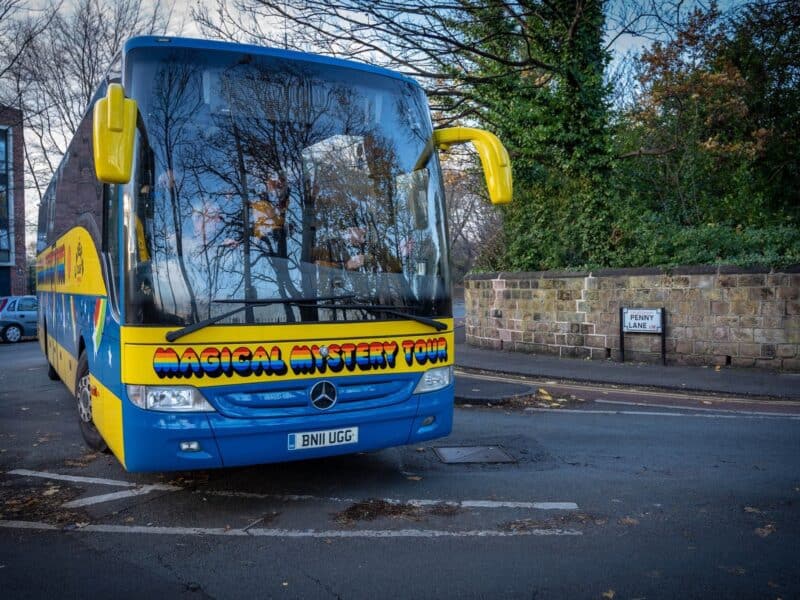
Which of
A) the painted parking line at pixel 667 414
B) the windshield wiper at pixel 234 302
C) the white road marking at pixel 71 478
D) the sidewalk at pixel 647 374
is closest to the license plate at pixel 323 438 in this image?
the windshield wiper at pixel 234 302

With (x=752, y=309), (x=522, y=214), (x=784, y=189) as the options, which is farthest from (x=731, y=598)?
(x=784, y=189)

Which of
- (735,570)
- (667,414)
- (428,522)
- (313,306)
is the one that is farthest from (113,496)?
(667,414)

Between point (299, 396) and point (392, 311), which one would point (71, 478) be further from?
point (392, 311)

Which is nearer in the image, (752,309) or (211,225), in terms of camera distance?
(211,225)

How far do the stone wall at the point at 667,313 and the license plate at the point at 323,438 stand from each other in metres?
9.89

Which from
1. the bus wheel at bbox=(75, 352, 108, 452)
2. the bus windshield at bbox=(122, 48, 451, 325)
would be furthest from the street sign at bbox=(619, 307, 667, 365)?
the bus wheel at bbox=(75, 352, 108, 452)

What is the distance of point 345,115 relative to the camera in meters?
5.47

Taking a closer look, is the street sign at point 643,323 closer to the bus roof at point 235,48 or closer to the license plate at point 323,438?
the bus roof at point 235,48

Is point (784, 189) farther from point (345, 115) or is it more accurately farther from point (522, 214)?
point (345, 115)

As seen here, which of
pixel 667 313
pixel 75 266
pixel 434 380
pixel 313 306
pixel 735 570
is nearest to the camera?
pixel 735 570

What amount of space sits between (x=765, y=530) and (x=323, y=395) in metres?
3.01

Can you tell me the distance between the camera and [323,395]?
5223 mm

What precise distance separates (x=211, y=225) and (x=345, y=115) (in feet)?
4.38

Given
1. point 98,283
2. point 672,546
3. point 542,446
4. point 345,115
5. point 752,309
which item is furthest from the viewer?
point 752,309
